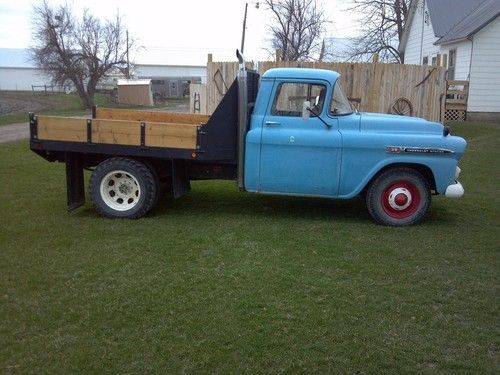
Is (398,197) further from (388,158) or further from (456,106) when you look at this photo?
(456,106)

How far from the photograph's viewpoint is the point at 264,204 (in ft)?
26.7

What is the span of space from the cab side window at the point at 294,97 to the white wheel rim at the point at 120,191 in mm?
2120

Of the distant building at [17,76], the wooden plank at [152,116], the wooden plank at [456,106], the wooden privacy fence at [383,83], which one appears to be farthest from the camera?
the distant building at [17,76]

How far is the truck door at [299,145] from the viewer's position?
22.3 feet

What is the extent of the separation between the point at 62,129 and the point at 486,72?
18.1 metres

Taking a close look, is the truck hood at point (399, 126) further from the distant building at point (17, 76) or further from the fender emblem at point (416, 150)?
the distant building at point (17, 76)

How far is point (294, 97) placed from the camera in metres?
6.96

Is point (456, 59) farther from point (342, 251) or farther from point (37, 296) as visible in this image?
point (37, 296)

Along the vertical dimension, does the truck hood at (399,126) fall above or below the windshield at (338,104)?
below

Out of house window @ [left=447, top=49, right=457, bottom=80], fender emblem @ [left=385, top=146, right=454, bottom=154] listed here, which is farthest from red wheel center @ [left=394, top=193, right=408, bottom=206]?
house window @ [left=447, top=49, right=457, bottom=80]

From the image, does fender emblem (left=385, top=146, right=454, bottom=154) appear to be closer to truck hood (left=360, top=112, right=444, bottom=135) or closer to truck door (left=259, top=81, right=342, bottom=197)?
truck hood (left=360, top=112, right=444, bottom=135)

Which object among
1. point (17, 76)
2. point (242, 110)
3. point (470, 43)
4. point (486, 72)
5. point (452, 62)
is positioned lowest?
point (242, 110)

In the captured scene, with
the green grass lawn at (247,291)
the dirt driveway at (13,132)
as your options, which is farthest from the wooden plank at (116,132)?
the dirt driveway at (13,132)

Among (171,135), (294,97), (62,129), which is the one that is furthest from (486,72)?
(62,129)
